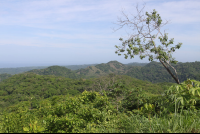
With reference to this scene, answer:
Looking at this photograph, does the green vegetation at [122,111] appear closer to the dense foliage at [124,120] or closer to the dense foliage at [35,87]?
the dense foliage at [124,120]

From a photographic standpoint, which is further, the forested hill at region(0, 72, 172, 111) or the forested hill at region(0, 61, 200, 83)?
the forested hill at region(0, 61, 200, 83)

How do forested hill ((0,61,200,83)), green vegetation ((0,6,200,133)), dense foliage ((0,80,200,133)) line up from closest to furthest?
dense foliage ((0,80,200,133)) → green vegetation ((0,6,200,133)) → forested hill ((0,61,200,83))

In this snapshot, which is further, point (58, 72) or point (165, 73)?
point (58, 72)

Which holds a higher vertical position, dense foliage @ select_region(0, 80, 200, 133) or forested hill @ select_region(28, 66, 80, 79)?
dense foliage @ select_region(0, 80, 200, 133)

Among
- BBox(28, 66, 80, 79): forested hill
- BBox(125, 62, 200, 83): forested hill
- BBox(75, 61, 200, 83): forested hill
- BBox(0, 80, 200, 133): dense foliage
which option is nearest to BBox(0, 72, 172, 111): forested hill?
BBox(125, 62, 200, 83): forested hill

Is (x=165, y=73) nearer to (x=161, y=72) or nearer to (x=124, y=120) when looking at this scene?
(x=161, y=72)

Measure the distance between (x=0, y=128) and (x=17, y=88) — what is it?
9313 cm

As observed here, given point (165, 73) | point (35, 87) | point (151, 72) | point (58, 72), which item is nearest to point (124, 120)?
point (35, 87)

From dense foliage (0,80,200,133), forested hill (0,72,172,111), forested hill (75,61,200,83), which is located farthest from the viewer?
forested hill (75,61,200,83)

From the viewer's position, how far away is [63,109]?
405 centimetres

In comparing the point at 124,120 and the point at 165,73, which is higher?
the point at 124,120

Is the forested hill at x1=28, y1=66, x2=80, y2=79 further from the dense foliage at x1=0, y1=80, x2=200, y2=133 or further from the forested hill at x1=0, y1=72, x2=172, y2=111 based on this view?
the dense foliage at x1=0, y1=80, x2=200, y2=133

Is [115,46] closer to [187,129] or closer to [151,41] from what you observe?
[151,41]

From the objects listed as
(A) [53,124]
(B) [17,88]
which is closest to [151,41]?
(A) [53,124]
